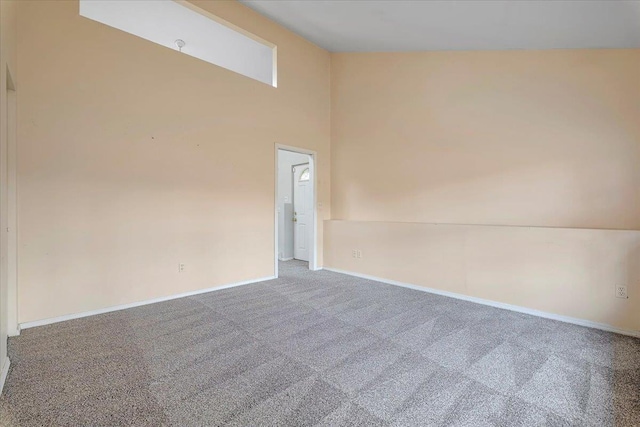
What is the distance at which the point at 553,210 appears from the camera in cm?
321

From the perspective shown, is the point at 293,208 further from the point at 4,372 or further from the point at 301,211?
the point at 4,372

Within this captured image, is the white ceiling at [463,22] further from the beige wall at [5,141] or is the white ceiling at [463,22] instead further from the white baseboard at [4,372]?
the white baseboard at [4,372]

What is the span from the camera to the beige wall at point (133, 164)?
8.68 ft

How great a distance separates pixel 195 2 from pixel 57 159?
97.6 inches

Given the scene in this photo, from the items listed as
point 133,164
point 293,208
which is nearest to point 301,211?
point 293,208

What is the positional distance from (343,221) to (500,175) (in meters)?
2.39

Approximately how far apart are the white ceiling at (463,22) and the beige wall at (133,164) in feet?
2.72

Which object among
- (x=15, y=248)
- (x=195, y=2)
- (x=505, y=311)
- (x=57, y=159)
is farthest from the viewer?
(x=195, y=2)

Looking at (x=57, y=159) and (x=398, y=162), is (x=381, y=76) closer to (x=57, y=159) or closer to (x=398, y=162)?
(x=398, y=162)

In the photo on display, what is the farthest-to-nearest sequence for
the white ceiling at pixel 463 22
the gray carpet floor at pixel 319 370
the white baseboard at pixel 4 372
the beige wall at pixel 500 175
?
the beige wall at pixel 500 175 → the white ceiling at pixel 463 22 → the white baseboard at pixel 4 372 → the gray carpet floor at pixel 319 370

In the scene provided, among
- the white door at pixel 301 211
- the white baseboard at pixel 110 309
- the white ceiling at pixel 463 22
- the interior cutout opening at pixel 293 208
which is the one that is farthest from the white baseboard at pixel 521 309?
the white ceiling at pixel 463 22

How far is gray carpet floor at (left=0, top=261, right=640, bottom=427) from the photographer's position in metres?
1.53

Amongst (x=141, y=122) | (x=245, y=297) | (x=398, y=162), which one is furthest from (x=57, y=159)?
(x=398, y=162)

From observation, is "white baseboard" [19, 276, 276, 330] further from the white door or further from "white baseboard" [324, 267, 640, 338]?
"white baseboard" [324, 267, 640, 338]
